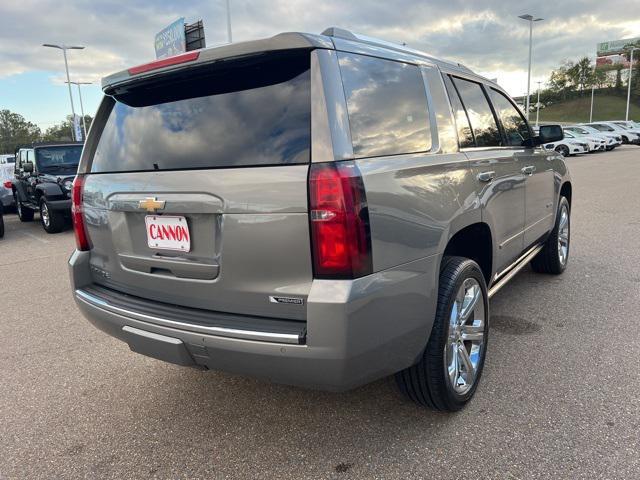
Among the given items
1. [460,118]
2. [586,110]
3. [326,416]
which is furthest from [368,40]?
[586,110]

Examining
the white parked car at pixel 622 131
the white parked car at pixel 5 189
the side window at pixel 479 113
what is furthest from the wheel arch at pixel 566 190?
the white parked car at pixel 622 131

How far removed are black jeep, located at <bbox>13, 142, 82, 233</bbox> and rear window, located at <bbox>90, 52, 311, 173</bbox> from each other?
754 cm

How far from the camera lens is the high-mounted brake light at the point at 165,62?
2283 mm

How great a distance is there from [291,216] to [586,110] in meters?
99.3

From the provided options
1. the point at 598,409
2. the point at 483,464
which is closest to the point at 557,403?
the point at 598,409

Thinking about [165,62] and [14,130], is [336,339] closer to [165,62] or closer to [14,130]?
[165,62]

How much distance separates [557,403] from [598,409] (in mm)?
196

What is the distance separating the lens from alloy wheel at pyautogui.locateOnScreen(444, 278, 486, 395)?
2.62m

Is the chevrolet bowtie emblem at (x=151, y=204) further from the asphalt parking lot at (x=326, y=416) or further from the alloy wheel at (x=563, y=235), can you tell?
the alloy wheel at (x=563, y=235)

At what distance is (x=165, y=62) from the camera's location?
7.82 feet

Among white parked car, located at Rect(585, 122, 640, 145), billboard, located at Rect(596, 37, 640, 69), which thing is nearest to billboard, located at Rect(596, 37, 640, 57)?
billboard, located at Rect(596, 37, 640, 69)

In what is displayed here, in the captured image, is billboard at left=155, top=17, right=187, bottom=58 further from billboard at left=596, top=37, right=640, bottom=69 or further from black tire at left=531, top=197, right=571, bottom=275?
billboard at left=596, top=37, right=640, bottom=69

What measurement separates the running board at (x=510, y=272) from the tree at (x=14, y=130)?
9219 centimetres

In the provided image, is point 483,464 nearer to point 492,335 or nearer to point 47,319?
point 492,335
